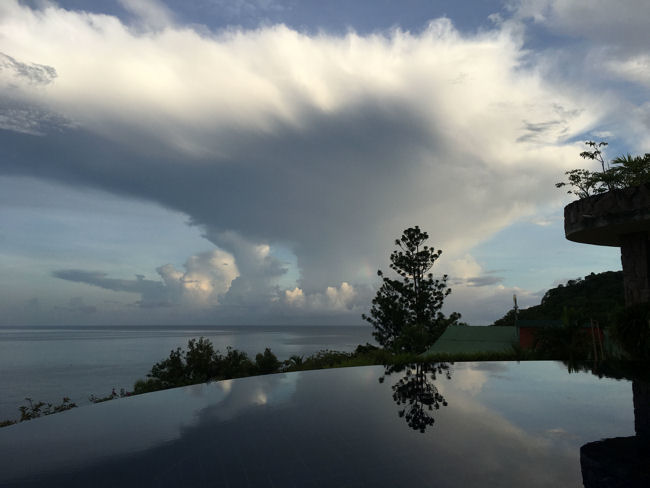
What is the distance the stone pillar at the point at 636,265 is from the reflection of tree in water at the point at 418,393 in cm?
556

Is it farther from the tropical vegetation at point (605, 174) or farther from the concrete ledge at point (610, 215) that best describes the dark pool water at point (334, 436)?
the tropical vegetation at point (605, 174)

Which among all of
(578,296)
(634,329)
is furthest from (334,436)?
(578,296)

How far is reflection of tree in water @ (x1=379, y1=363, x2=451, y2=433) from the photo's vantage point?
7.75 metres

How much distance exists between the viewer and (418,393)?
1015cm

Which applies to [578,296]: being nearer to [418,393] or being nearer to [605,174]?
[605,174]

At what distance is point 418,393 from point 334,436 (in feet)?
13.3

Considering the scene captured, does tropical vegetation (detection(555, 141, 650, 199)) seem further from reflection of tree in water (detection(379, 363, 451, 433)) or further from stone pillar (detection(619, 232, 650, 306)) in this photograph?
reflection of tree in water (detection(379, 363, 451, 433))

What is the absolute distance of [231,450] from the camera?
20.4 ft

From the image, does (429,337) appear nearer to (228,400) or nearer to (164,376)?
(164,376)

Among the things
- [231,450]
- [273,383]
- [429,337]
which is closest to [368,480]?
[231,450]

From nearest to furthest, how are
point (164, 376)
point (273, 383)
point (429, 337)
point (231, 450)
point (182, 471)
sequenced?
point (182, 471), point (231, 450), point (273, 383), point (164, 376), point (429, 337)

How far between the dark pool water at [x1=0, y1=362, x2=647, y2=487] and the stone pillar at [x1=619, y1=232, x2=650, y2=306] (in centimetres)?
237

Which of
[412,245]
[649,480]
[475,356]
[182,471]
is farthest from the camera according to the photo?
[412,245]

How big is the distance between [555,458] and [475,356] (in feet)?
38.4
